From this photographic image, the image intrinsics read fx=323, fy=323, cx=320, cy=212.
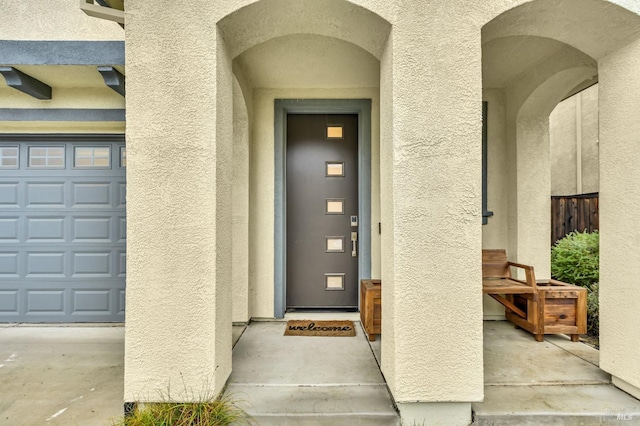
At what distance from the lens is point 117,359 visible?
9.66ft

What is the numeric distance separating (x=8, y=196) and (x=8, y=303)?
128cm

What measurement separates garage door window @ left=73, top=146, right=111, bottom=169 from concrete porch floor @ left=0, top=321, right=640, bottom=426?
78.3 inches

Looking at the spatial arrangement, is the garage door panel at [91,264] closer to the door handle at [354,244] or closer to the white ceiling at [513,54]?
the door handle at [354,244]

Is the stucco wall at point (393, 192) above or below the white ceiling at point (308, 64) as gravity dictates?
below

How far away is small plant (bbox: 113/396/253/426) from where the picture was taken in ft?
6.19

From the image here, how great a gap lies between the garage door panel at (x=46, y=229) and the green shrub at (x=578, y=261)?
20.5 ft

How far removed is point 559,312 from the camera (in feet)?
10.4

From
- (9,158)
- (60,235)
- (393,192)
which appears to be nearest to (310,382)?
(393,192)

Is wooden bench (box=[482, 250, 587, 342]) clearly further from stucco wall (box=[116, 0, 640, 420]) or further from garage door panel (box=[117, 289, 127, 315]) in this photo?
garage door panel (box=[117, 289, 127, 315])

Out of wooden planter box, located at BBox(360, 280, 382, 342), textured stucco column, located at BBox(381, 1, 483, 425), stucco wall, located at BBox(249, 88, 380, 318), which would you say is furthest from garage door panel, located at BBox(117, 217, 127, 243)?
textured stucco column, located at BBox(381, 1, 483, 425)

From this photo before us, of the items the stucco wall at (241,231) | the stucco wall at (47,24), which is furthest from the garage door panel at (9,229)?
the stucco wall at (241,231)

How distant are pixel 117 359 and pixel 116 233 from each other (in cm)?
155

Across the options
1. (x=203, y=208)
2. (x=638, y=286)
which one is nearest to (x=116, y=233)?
(x=203, y=208)

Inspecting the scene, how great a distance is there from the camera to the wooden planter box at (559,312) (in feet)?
10.3
